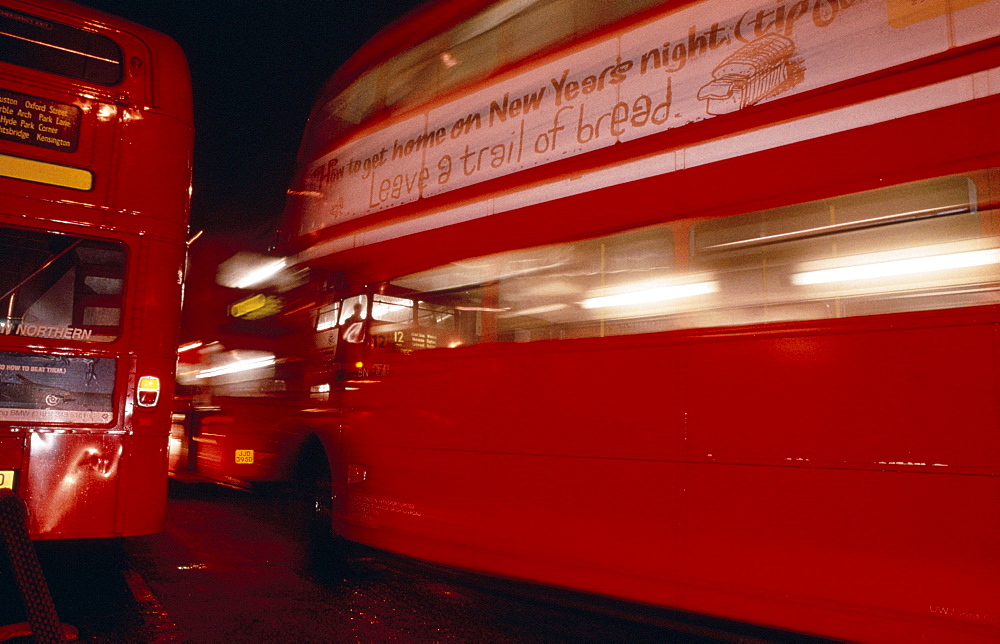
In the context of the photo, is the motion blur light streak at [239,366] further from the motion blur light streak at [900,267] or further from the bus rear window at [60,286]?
the motion blur light streak at [900,267]

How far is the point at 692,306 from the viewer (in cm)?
366

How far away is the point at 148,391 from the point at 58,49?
8.05 feet

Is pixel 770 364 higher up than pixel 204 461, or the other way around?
pixel 770 364

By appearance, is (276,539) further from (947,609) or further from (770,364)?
(947,609)

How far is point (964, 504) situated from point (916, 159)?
1.49 meters

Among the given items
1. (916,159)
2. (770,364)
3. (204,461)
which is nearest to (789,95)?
(916,159)

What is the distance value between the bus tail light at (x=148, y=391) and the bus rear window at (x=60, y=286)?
37cm

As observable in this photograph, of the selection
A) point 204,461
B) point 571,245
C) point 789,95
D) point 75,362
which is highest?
point 789,95

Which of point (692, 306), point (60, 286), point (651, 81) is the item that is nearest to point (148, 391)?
point (60, 286)

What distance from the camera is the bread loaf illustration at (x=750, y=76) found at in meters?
3.35

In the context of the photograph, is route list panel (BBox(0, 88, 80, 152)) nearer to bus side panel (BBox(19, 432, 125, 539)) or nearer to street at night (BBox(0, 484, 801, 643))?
bus side panel (BBox(19, 432, 125, 539))

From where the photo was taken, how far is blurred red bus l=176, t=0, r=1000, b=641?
291 cm

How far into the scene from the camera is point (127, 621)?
4.12m

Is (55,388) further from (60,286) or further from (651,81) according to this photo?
(651,81)
